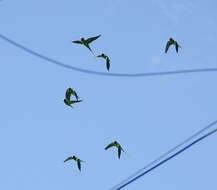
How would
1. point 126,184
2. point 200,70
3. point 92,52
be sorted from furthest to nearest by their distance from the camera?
1. point 92,52
2. point 200,70
3. point 126,184

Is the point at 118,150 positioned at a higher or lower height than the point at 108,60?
lower

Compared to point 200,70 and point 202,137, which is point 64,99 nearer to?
point 200,70

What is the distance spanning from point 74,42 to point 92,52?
1.33 m

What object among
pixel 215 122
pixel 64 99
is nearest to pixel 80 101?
pixel 64 99

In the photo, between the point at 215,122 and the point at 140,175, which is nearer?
the point at 140,175

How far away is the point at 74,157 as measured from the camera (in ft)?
82.6

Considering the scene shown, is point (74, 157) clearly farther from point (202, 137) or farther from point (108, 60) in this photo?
point (202, 137)

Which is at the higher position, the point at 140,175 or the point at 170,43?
the point at 170,43

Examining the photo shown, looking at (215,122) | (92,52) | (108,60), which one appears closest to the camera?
(215,122)

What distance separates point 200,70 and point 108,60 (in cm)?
590

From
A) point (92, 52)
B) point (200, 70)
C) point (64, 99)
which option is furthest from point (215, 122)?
point (64, 99)

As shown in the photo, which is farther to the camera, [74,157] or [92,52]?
[74,157]

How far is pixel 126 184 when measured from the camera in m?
15.3

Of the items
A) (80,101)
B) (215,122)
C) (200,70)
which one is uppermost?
(80,101)
